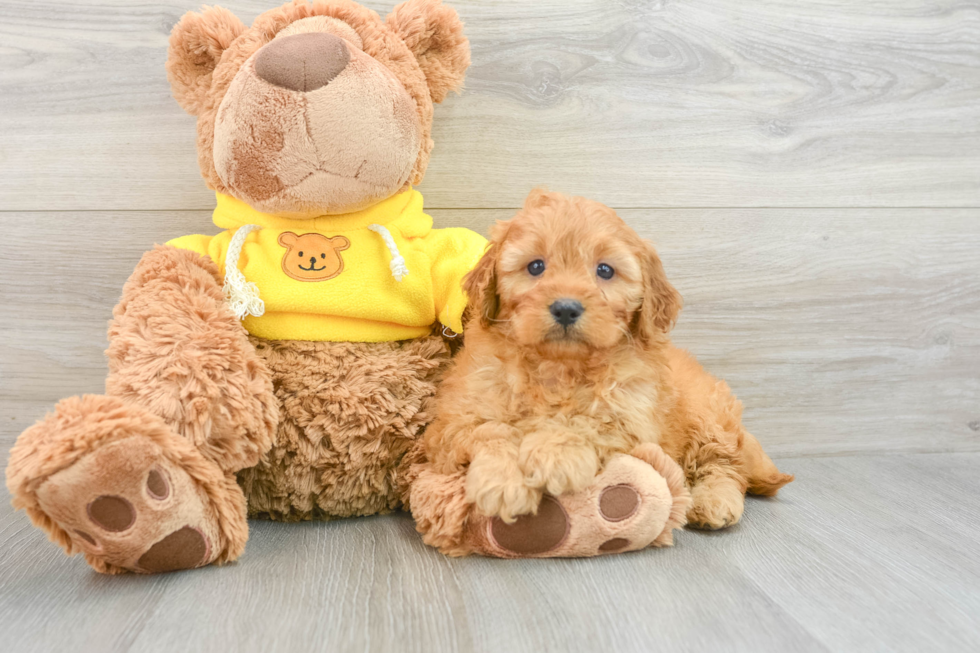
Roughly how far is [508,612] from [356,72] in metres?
0.85

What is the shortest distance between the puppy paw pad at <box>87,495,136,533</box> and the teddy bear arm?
127 millimetres

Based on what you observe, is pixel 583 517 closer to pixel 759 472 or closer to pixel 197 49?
pixel 759 472

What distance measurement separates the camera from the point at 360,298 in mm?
1244

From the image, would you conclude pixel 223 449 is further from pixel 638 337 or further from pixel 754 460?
pixel 754 460

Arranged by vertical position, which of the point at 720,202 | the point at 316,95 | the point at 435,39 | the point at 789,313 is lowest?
the point at 789,313

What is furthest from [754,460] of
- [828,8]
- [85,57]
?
[85,57]

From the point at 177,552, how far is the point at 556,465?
0.55 meters

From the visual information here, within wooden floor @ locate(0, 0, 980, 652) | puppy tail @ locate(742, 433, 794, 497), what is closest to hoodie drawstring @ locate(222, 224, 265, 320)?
wooden floor @ locate(0, 0, 980, 652)

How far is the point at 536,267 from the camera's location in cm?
112

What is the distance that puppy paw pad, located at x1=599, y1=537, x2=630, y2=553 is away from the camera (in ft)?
3.57

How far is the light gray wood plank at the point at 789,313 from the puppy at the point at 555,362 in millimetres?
482

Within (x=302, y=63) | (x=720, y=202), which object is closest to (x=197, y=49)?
(x=302, y=63)

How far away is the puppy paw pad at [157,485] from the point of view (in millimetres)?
973

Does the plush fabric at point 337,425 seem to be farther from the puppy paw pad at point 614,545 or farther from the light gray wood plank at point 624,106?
the light gray wood plank at point 624,106
